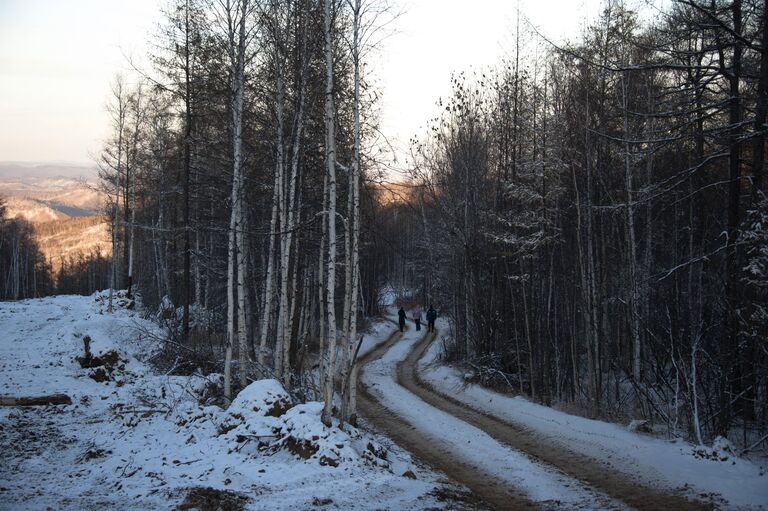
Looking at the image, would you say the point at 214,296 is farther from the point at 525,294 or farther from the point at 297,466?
the point at 297,466

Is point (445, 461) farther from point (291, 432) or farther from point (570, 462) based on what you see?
point (291, 432)

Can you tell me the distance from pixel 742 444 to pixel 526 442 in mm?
3856

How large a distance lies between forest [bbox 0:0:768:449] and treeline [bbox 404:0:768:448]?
0.33 feet

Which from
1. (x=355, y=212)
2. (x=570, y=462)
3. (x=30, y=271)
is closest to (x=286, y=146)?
(x=355, y=212)

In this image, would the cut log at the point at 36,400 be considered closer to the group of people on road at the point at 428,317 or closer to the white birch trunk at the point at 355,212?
the white birch trunk at the point at 355,212

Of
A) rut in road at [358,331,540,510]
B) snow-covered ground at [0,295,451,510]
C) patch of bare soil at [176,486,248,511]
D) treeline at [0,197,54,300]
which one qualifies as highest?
treeline at [0,197,54,300]

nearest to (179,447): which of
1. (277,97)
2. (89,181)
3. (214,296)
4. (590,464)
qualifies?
(590,464)

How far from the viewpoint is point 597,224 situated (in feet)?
58.9

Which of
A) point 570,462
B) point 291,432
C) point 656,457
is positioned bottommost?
point 570,462

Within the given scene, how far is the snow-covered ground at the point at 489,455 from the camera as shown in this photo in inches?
255

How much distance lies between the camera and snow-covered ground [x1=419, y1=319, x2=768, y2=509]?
614 centimetres

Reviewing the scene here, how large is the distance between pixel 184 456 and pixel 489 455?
16.9 feet

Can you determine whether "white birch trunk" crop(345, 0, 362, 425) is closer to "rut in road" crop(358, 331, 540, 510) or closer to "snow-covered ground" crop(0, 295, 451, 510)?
"snow-covered ground" crop(0, 295, 451, 510)

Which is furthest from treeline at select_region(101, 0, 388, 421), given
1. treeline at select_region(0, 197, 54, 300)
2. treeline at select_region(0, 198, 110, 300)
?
treeline at select_region(0, 197, 54, 300)
